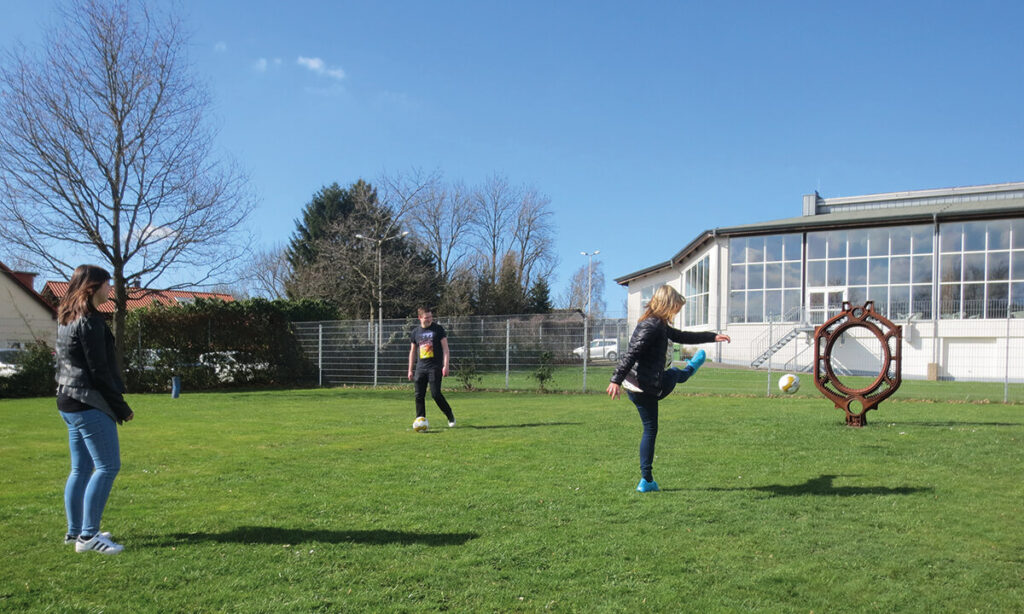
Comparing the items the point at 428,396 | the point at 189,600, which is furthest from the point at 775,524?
the point at 428,396

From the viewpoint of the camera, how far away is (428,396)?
54.4 ft

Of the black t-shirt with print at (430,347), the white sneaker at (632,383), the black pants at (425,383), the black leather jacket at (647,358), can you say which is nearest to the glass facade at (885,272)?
the black t-shirt with print at (430,347)

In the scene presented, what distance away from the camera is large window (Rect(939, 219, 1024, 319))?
31.1 meters

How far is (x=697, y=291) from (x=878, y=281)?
10486 millimetres

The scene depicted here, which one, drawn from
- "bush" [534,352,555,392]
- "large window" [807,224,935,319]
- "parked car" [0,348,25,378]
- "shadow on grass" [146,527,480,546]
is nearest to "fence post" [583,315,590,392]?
"bush" [534,352,555,392]

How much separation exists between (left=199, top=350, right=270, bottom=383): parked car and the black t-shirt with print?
13.2 meters

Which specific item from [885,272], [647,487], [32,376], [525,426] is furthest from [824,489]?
[885,272]

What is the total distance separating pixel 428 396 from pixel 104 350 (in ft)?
41.0

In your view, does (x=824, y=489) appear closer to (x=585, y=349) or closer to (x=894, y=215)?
(x=585, y=349)

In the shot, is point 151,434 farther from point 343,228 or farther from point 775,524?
point 343,228

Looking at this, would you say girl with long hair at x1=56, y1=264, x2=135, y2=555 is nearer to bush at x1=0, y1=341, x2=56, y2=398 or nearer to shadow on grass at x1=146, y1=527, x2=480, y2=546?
Answer: shadow on grass at x1=146, y1=527, x2=480, y2=546

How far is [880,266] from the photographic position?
33.5 metres

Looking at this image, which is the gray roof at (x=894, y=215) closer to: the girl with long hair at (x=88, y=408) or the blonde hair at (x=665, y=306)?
the blonde hair at (x=665, y=306)

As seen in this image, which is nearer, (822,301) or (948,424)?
(948,424)
